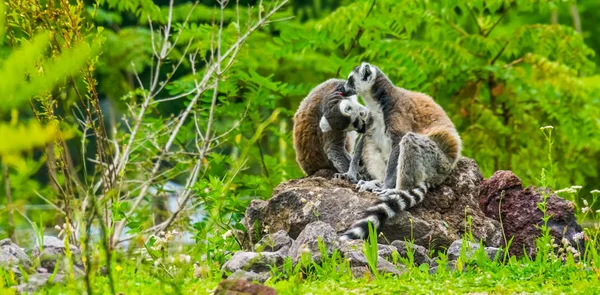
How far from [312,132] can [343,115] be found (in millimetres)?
539

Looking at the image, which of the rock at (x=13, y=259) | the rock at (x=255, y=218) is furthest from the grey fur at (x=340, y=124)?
the rock at (x=13, y=259)

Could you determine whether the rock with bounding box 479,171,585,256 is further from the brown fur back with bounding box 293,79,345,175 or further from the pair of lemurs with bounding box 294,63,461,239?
the brown fur back with bounding box 293,79,345,175

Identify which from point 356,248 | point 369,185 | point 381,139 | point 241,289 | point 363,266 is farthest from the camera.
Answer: point 381,139

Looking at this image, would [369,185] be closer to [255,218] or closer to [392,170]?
[392,170]

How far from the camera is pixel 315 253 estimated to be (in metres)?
4.32

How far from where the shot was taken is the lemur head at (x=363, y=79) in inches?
232

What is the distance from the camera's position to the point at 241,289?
Result: 330cm

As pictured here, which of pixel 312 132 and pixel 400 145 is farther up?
pixel 400 145

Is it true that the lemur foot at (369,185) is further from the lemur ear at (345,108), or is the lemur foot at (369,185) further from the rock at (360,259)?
the rock at (360,259)

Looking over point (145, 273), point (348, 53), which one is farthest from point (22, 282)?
point (348, 53)

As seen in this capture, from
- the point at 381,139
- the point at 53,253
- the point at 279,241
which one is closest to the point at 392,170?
the point at 381,139

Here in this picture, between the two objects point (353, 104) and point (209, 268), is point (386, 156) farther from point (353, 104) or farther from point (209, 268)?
point (209, 268)

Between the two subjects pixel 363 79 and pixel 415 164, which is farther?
pixel 363 79

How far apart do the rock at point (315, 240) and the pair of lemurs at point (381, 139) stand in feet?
1.65
